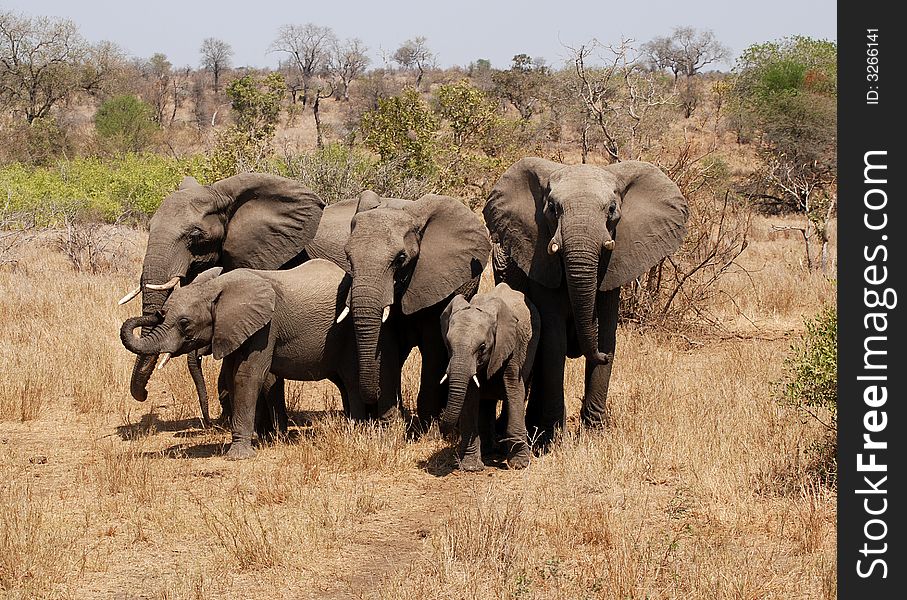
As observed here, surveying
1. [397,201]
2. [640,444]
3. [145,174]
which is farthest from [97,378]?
[145,174]

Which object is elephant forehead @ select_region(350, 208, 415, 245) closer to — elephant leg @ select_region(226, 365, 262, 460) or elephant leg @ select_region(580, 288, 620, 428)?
elephant leg @ select_region(226, 365, 262, 460)

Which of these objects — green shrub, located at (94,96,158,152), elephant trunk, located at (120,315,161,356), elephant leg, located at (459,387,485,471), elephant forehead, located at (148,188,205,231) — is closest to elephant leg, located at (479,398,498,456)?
elephant leg, located at (459,387,485,471)

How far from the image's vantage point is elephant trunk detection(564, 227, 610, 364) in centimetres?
761

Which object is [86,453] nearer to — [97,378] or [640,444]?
[97,378]

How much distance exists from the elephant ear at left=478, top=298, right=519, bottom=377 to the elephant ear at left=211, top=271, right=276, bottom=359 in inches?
68.0

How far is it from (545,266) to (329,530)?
2707mm

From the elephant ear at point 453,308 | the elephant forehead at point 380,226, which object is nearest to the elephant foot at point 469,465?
the elephant ear at point 453,308

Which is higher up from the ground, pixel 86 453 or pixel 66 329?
pixel 66 329

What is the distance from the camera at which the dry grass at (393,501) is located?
5.84 metres

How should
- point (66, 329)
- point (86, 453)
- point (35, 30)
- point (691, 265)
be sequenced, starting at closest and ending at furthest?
point (86, 453) → point (66, 329) → point (691, 265) → point (35, 30)

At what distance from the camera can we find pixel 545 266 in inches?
326

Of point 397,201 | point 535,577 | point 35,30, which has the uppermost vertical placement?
point 35,30

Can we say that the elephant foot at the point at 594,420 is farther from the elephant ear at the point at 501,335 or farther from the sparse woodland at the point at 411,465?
the elephant ear at the point at 501,335

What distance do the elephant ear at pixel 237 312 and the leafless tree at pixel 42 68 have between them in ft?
137
